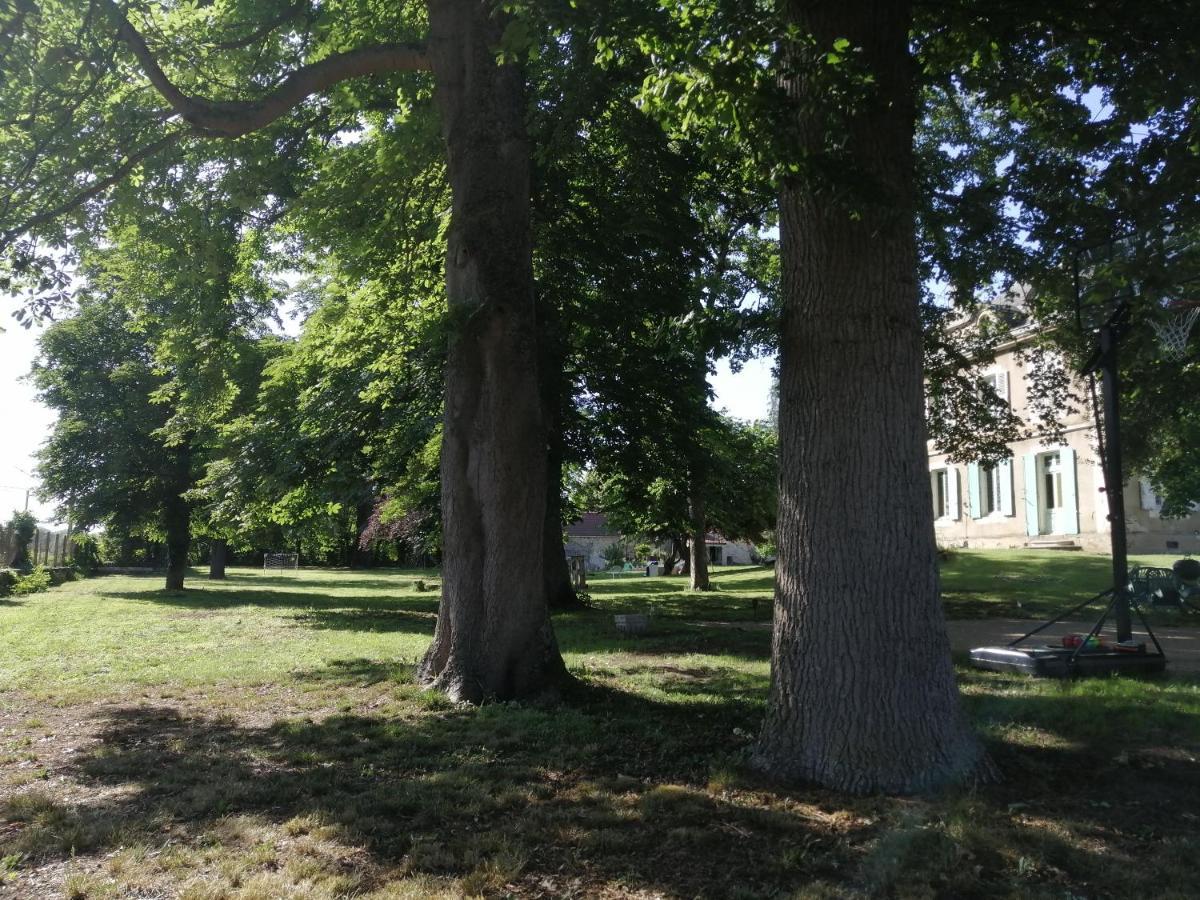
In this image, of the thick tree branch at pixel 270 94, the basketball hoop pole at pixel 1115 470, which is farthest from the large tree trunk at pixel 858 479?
the basketball hoop pole at pixel 1115 470

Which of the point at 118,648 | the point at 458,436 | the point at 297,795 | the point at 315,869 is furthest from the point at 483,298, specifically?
the point at 118,648

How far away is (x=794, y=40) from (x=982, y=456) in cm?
1408

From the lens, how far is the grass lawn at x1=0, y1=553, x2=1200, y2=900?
4.30 m

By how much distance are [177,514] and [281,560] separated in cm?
3109

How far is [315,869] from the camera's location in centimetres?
441

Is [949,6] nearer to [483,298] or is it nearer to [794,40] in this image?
[794,40]

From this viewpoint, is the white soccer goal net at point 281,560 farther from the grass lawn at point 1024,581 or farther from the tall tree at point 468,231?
the tall tree at point 468,231

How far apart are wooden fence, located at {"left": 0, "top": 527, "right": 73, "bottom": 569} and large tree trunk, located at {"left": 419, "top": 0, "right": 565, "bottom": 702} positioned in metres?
33.1

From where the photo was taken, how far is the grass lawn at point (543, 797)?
4297 mm

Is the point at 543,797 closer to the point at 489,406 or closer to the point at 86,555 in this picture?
the point at 489,406

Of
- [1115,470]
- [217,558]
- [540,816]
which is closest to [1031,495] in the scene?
[1115,470]

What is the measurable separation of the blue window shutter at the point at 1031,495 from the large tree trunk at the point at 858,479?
30.2 metres

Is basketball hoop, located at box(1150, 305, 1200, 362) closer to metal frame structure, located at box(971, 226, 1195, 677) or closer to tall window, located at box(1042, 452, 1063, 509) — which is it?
metal frame structure, located at box(971, 226, 1195, 677)

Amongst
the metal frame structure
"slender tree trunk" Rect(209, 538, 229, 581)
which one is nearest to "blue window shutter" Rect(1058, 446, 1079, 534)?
the metal frame structure
